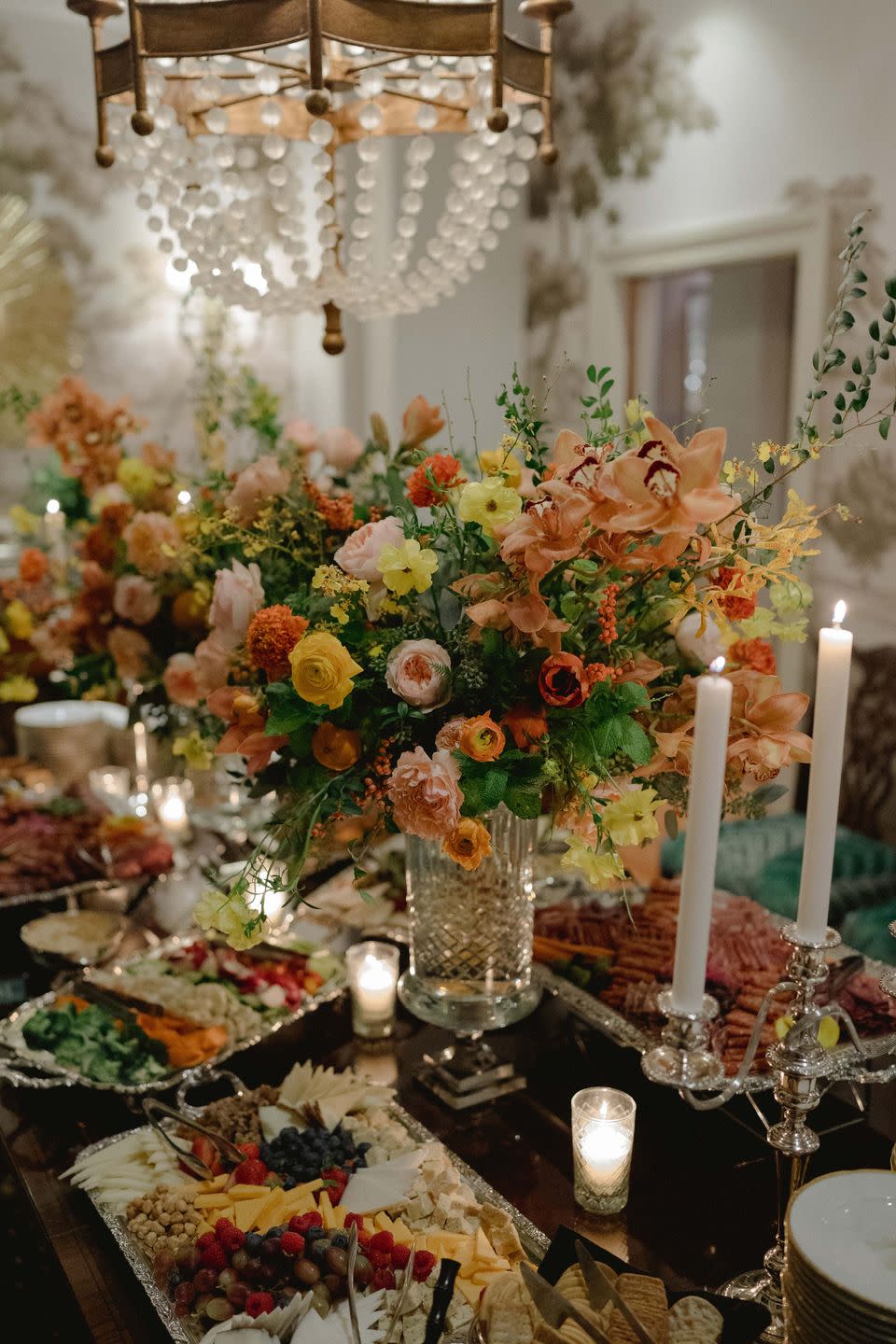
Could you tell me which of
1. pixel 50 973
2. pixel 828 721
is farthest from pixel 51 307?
pixel 828 721

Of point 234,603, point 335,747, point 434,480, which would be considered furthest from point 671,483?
point 234,603

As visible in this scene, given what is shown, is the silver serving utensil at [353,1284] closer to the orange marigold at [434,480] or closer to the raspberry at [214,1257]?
the raspberry at [214,1257]

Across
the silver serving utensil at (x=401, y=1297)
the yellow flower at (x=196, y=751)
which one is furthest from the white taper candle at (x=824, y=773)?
the yellow flower at (x=196, y=751)

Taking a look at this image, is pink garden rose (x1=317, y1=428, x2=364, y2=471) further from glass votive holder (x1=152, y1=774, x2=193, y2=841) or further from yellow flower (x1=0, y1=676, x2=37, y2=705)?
yellow flower (x1=0, y1=676, x2=37, y2=705)

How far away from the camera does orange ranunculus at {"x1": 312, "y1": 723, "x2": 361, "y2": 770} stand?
46.3 inches

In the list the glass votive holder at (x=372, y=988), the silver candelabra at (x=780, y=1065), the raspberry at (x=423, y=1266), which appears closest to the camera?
the silver candelabra at (x=780, y=1065)

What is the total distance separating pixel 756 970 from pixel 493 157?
135cm

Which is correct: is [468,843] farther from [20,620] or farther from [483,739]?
[20,620]

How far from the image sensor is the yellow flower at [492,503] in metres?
1.12

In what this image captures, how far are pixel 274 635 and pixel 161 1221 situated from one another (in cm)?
59

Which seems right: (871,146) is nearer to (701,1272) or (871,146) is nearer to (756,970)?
(756,970)

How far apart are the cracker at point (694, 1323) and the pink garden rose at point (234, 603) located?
0.81 metres

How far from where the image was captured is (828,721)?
0.88 meters

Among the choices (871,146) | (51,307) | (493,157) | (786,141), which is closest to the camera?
(493,157)
